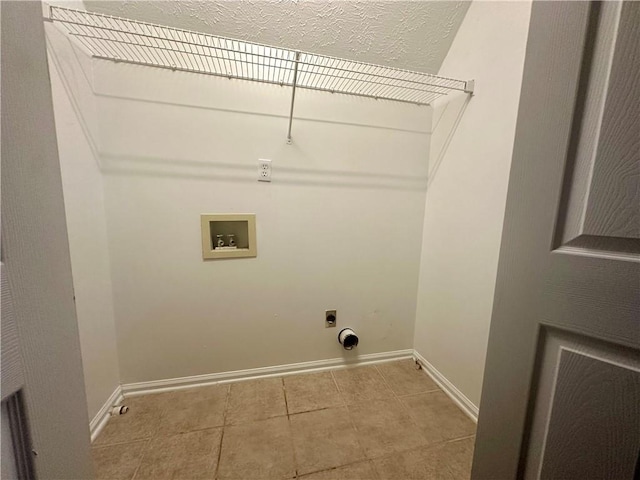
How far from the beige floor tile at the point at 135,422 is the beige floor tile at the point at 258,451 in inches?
15.0

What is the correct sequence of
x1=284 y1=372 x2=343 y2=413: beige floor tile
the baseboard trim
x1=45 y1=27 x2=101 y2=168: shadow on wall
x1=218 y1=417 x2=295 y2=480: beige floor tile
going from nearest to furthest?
x1=45 y1=27 x2=101 y2=168: shadow on wall, x1=218 y1=417 x2=295 y2=480: beige floor tile, the baseboard trim, x1=284 y1=372 x2=343 y2=413: beige floor tile

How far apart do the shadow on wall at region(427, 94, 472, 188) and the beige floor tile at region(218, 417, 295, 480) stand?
5.40 ft

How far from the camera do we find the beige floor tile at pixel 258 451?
0.97m

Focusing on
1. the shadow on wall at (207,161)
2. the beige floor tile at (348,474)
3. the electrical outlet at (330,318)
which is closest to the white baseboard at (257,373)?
the electrical outlet at (330,318)

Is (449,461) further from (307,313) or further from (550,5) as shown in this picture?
(550,5)

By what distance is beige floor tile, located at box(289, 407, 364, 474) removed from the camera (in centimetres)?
102

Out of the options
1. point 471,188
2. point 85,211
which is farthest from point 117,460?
point 471,188

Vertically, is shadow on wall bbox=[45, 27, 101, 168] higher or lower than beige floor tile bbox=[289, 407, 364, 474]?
higher

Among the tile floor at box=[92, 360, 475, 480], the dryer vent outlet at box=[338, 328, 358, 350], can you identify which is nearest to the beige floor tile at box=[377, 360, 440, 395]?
the tile floor at box=[92, 360, 475, 480]

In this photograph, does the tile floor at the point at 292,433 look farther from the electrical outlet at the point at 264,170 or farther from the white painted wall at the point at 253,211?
the electrical outlet at the point at 264,170

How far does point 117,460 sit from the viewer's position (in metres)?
1.00

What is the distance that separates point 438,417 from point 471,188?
4.01 ft

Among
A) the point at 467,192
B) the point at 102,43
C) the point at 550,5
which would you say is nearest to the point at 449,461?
the point at 467,192

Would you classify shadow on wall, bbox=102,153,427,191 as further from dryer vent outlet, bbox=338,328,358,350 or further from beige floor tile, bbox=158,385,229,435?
beige floor tile, bbox=158,385,229,435
